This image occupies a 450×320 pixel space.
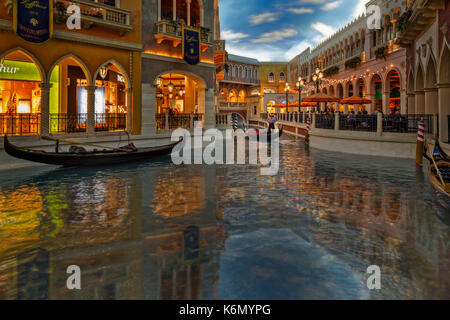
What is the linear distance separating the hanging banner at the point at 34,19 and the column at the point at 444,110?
13269mm

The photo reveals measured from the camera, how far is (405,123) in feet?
43.7

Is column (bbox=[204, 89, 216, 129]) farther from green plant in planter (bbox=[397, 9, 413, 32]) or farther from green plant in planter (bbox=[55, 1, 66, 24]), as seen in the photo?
green plant in planter (bbox=[397, 9, 413, 32])

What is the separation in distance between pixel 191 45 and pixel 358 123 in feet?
27.4

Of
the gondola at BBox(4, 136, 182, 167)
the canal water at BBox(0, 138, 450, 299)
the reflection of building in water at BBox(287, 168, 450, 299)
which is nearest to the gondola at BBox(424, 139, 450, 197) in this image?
the canal water at BBox(0, 138, 450, 299)

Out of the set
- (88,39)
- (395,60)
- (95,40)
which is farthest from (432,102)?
(88,39)

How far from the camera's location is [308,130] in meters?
19.6

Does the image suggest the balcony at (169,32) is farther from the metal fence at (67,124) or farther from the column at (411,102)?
the column at (411,102)

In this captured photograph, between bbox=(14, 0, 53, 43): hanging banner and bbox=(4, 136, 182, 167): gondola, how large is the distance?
3763 mm

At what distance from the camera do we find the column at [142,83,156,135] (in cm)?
1532

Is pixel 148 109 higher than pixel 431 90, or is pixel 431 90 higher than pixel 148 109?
pixel 431 90

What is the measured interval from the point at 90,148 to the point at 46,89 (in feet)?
8.22

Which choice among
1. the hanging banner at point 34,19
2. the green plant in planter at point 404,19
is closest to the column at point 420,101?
the green plant in planter at point 404,19

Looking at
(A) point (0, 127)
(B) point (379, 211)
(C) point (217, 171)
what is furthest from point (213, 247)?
(A) point (0, 127)

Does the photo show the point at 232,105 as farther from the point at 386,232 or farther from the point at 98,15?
the point at 386,232
